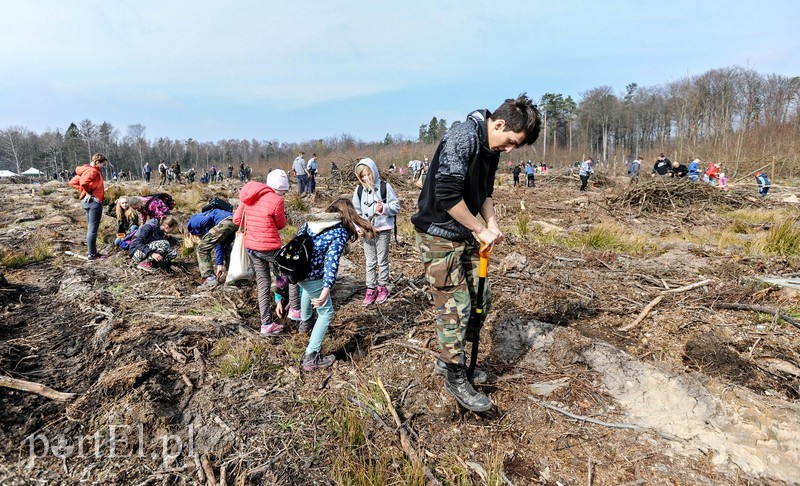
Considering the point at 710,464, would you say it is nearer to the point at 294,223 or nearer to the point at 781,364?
the point at 781,364

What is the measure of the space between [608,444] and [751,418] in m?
0.96

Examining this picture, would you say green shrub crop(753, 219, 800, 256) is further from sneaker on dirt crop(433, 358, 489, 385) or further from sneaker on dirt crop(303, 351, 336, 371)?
sneaker on dirt crop(303, 351, 336, 371)

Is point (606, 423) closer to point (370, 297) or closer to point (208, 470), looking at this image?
point (208, 470)

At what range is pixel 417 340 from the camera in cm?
370

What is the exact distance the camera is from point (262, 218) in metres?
3.92

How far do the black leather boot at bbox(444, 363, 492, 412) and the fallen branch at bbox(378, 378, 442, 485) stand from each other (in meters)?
0.41

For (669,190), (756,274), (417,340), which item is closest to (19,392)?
(417,340)

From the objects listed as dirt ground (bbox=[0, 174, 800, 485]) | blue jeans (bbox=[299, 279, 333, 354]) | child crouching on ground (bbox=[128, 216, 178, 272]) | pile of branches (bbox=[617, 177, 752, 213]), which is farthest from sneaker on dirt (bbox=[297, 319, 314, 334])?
pile of branches (bbox=[617, 177, 752, 213])

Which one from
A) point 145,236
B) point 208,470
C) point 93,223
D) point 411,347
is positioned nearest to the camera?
point 208,470

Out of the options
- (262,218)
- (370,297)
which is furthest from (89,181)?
(370,297)

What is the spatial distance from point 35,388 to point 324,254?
226 centimetres

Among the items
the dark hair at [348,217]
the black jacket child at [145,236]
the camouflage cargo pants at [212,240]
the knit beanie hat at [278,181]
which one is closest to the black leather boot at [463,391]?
the dark hair at [348,217]

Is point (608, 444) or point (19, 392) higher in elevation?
point (19, 392)

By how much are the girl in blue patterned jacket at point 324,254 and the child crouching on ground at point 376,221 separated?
121 centimetres
